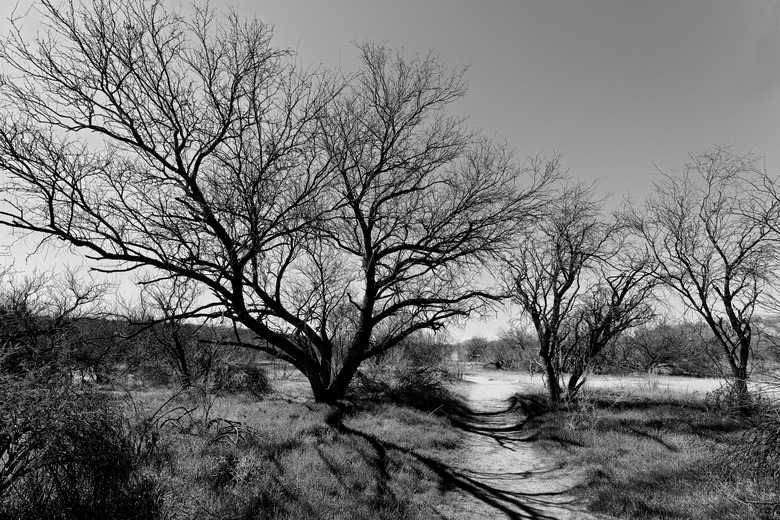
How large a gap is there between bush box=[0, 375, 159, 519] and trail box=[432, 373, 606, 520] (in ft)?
13.4

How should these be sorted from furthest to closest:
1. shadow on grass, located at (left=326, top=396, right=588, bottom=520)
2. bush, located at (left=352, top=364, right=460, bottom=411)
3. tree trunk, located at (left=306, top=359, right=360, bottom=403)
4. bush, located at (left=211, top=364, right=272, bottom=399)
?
bush, located at (left=211, top=364, right=272, bottom=399) < bush, located at (left=352, top=364, right=460, bottom=411) < tree trunk, located at (left=306, top=359, right=360, bottom=403) < shadow on grass, located at (left=326, top=396, right=588, bottom=520)

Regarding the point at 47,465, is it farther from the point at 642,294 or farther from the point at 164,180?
the point at 642,294

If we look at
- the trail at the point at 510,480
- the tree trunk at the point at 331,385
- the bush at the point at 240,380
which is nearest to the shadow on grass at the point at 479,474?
the trail at the point at 510,480

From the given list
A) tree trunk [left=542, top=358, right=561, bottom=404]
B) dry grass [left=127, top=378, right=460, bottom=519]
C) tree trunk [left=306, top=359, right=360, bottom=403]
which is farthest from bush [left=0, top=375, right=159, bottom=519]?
tree trunk [left=542, top=358, right=561, bottom=404]

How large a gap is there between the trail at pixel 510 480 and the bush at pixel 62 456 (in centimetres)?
409

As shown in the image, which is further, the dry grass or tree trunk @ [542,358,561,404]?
tree trunk @ [542,358,561,404]

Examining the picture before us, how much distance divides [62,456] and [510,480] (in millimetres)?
6790

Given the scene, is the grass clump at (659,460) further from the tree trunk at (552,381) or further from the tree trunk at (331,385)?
the tree trunk at (331,385)

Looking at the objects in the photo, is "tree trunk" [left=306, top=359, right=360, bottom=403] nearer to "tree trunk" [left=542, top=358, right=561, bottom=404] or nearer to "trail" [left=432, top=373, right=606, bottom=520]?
"trail" [left=432, top=373, right=606, bottom=520]

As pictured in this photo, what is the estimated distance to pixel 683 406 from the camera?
12234 mm

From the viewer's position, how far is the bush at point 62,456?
330 centimetres

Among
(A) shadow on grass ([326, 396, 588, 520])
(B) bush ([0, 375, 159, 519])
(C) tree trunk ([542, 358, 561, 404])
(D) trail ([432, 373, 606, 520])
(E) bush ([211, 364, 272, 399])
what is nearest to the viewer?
(B) bush ([0, 375, 159, 519])

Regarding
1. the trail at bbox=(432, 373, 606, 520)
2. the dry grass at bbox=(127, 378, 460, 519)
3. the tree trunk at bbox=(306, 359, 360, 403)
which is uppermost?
the tree trunk at bbox=(306, 359, 360, 403)

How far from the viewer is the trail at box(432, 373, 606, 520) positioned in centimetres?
580
